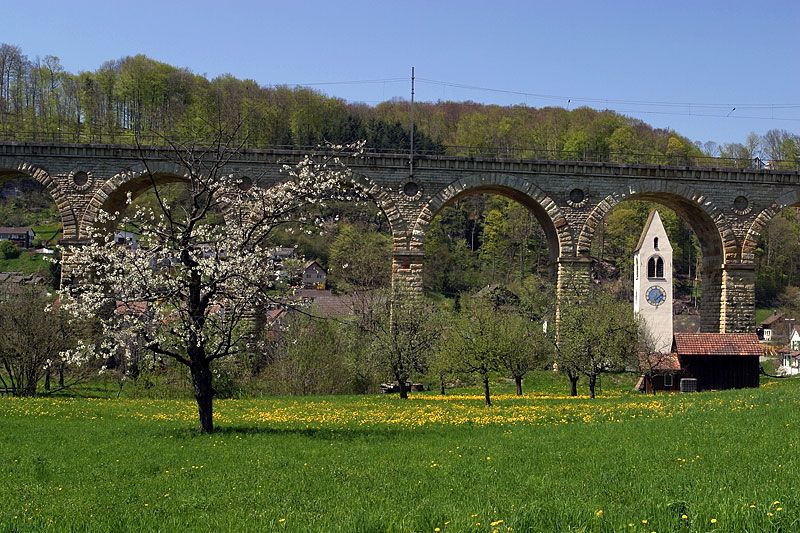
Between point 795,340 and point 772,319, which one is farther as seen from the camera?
point 772,319

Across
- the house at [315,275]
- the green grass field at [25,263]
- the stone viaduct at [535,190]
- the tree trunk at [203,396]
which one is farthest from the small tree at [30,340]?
the green grass field at [25,263]

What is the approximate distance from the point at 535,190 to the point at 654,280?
26370 millimetres

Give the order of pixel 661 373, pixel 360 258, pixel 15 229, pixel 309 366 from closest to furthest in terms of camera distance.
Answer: pixel 309 366 < pixel 661 373 < pixel 360 258 < pixel 15 229

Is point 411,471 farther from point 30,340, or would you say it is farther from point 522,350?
point 522,350

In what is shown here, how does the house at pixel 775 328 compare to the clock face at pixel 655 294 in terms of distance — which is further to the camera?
the house at pixel 775 328

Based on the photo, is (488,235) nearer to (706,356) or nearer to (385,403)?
(706,356)

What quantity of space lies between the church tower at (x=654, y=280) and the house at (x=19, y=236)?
5494 centimetres

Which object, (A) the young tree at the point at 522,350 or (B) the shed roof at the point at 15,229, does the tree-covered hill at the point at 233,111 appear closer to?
(B) the shed roof at the point at 15,229

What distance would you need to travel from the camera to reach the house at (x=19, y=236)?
83938 mm

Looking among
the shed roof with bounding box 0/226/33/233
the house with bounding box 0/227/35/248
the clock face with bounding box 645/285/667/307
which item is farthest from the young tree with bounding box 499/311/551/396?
the shed roof with bounding box 0/226/33/233

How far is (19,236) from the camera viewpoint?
8475cm

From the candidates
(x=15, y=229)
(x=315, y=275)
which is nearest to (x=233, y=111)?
(x=315, y=275)

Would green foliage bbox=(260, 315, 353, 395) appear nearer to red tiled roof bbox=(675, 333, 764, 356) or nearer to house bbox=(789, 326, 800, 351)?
red tiled roof bbox=(675, 333, 764, 356)

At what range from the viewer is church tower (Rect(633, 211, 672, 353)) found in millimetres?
62562
